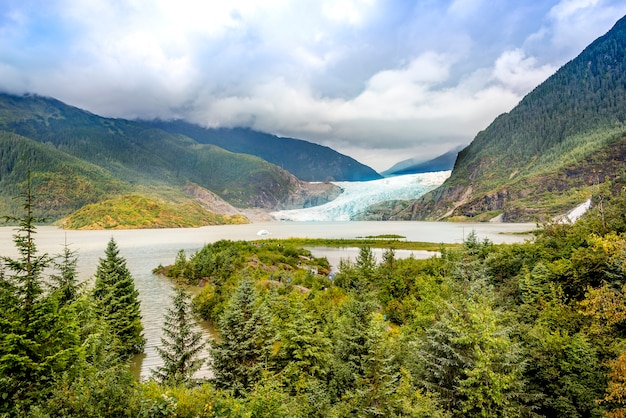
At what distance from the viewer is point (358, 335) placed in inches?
583

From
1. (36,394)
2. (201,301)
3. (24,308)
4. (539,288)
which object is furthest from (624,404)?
(201,301)

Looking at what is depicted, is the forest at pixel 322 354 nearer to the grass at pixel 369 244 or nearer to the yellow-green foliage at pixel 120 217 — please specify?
the grass at pixel 369 244

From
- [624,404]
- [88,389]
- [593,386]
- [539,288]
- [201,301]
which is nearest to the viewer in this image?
[88,389]

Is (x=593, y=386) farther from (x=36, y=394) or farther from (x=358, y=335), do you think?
(x=36, y=394)

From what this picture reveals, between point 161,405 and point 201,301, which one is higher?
point 161,405

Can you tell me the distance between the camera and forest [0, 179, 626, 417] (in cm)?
970

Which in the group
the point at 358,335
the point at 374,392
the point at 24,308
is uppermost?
the point at 24,308

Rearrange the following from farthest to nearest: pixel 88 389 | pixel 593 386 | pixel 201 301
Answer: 1. pixel 201 301
2. pixel 593 386
3. pixel 88 389

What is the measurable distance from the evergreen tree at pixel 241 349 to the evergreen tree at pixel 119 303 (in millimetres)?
8834

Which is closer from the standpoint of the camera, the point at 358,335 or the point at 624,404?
the point at 624,404

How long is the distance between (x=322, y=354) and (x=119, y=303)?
48.9 ft

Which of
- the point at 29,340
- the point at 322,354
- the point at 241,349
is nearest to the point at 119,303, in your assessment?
→ the point at 241,349

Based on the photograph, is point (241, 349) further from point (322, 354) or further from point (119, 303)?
point (119, 303)

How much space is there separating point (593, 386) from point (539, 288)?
11.4 meters
